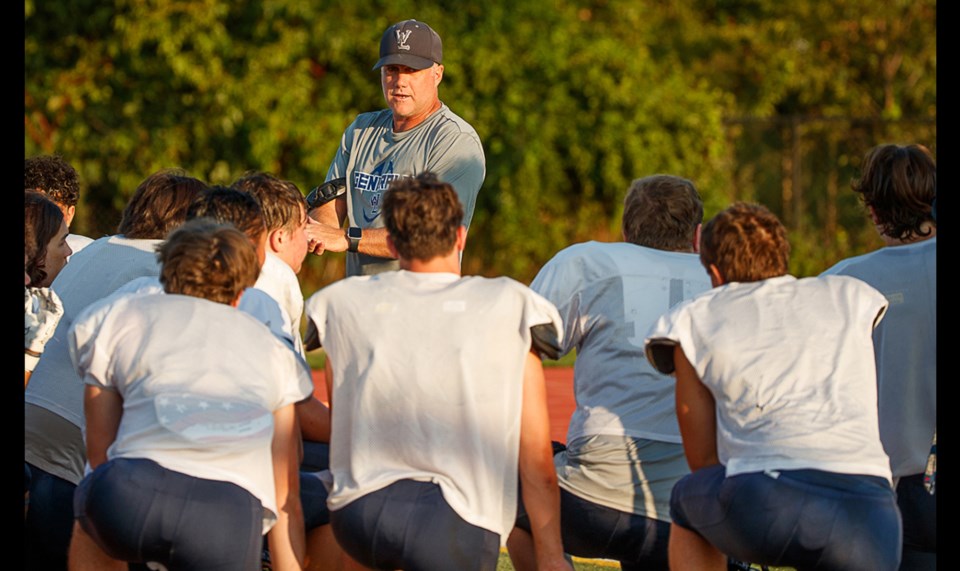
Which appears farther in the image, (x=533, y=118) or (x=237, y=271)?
(x=533, y=118)

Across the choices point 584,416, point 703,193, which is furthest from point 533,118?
point 584,416

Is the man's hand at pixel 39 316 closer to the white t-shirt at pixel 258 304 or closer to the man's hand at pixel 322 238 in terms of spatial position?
A: the white t-shirt at pixel 258 304

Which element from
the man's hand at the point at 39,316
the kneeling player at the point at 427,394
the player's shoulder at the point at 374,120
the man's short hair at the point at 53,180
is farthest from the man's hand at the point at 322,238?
the kneeling player at the point at 427,394

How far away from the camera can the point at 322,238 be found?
5.22 metres

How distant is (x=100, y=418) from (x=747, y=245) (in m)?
1.89

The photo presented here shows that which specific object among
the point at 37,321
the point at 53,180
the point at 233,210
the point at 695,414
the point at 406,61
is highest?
the point at 406,61

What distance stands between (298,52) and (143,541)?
529 inches

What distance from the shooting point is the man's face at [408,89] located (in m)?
5.91

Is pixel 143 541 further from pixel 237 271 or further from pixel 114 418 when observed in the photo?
pixel 237 271

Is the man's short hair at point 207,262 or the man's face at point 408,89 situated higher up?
the man's face at point 408,89

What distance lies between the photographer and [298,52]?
16.3 m

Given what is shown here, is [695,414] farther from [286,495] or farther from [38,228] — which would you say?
[38,228]

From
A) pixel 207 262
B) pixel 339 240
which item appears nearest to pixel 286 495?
pixel 207 262

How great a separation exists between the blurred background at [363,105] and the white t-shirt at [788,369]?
1276cm
